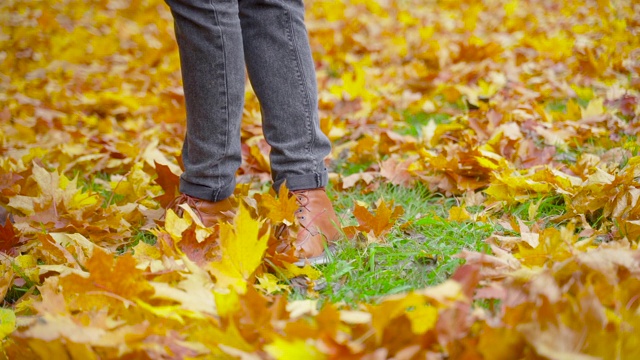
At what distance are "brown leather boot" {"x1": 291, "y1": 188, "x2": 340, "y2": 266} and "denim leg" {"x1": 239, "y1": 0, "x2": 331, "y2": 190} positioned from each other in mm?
34

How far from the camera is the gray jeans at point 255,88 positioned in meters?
1.35

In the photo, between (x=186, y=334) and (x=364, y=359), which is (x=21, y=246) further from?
(x=364, y=359)

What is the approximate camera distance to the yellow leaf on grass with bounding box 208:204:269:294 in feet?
3.40

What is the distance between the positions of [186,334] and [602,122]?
6.01ft

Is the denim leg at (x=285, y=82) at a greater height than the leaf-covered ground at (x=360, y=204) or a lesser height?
greater

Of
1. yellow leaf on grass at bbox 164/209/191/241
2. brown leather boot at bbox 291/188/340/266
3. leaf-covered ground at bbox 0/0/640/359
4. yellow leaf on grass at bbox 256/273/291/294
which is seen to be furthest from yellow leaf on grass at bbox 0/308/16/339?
brown leather boot at bbox 291/188/340/266

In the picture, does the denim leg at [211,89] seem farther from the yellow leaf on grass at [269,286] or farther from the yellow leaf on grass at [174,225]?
the yellow leaf on grass at [269,286]

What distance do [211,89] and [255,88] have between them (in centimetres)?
12

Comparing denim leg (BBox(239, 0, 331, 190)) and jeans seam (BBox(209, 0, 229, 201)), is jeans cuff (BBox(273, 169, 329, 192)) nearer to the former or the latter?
denim leg (BBox(239, 0, 331, 190))

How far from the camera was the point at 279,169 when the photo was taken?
144 centimetres

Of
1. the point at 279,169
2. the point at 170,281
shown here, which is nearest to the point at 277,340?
the point at 170,281

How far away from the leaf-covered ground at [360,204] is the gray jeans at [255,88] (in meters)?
0.15

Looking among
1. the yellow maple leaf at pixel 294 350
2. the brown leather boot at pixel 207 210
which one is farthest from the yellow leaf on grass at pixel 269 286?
the yellow maple leaf at pixel 294 350

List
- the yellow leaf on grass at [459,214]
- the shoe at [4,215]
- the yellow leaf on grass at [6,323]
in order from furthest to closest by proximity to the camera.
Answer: the shoe at [4,215] → the yellow leaf on grass at [459,214] → the yellow leaf on grass at [6,323]
